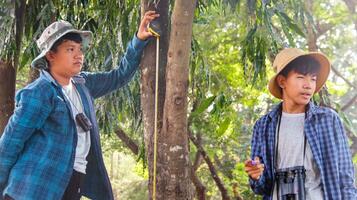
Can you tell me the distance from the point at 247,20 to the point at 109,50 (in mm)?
1120

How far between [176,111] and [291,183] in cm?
55

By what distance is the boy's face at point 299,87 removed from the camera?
2.02 m

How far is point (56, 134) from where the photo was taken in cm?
207

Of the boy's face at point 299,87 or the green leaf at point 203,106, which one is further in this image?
the green leaf at point 203,106

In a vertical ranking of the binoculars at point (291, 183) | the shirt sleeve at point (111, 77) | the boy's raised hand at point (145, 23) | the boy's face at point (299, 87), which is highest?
the boy's raised hand at point (145, 23)

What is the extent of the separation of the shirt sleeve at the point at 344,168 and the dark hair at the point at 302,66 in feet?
0.83

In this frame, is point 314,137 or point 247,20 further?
point 247,20

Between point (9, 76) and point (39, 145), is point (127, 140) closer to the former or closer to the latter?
point (9, 76)

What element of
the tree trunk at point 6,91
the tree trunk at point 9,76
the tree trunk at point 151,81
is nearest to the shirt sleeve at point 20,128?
the tree trunk at point 151,81

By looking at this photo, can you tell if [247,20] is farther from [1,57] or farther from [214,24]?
[214,24]

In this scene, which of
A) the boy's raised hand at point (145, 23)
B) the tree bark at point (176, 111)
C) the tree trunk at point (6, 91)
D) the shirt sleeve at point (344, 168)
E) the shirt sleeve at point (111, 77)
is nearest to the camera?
the shirt sleeve at point (344, 168)

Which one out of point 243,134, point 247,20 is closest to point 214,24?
point 243,134

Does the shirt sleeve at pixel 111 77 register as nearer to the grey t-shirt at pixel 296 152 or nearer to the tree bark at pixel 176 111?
the tree bark at pixel 176 111

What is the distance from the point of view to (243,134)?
7207mm
